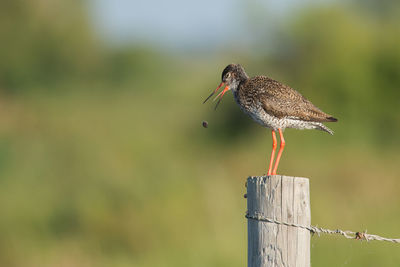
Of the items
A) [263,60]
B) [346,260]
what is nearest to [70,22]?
[263,60]

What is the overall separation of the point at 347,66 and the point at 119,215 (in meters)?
7.88

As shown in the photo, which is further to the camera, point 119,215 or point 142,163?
point 142,163

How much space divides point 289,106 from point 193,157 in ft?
24.8

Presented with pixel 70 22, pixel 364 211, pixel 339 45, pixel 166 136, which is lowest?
pixel 364 211

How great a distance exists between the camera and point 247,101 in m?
5.81

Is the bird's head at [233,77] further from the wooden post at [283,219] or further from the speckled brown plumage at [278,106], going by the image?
the wooden post at [283,219]

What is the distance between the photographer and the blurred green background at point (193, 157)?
850 cm

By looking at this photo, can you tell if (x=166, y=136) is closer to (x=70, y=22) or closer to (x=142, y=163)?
(x=142, y=163)

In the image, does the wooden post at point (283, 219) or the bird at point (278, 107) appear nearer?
the wooden post at point (283, 219)

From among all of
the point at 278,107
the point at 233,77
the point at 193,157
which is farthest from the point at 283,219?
the point at 193,157

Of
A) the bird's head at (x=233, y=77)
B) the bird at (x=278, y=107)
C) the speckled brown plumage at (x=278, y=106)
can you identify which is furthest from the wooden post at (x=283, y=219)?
the bird's head at (x=233, y=77)

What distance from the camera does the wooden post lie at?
3.47 m

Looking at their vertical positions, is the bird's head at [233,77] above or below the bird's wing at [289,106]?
above

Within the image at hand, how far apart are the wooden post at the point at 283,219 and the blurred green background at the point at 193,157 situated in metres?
3.92
